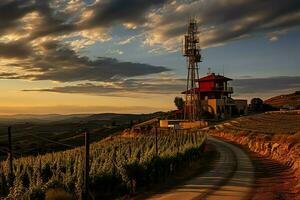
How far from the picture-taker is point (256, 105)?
116875 mm

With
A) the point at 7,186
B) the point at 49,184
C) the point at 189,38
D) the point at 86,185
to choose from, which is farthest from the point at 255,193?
the point at 189,38

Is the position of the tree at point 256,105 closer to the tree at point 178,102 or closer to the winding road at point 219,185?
the tree at point 178,102

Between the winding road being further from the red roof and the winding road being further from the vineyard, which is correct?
the red roof

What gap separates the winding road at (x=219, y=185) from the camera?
844 inches

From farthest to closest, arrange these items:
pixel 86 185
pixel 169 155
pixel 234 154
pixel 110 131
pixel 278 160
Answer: pixel 110 131, pixel 234 154, pixel 278 160, pixel 169 155, pixel 86 185

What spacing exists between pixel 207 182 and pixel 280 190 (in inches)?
166

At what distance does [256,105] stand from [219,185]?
95.4 meters

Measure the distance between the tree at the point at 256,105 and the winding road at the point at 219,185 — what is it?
8254cm

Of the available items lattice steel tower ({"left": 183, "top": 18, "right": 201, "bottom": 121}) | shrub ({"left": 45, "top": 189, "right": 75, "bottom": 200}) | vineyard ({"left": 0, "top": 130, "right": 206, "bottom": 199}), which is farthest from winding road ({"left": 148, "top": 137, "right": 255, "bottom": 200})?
lattice steel tower ({"left": 183, "top": 18, "right": 201, "bottom": 121})

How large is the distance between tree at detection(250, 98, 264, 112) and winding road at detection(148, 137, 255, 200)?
3249 inches

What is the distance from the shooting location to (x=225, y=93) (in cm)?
10831

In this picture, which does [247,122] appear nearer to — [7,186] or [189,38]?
[189,38]

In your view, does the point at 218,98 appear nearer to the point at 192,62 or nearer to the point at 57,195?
the point at 192,62

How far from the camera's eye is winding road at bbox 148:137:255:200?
21.4 metres
